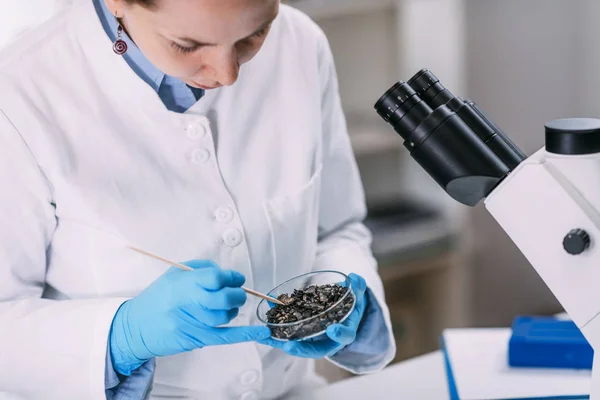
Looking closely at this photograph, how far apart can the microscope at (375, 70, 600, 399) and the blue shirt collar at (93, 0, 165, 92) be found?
1.46ft

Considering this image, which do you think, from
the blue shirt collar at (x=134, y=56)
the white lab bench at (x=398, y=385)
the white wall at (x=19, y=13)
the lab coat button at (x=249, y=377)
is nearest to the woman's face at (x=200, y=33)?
the blue shirt collar at (x=134, y=56)

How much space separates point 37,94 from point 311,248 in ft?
1.93

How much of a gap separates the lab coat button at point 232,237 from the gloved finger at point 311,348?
243 millimetres

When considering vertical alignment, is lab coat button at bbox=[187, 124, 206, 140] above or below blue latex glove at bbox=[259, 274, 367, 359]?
above

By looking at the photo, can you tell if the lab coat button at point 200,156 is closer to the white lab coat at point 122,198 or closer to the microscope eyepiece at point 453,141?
the white lab coat at point 122,198

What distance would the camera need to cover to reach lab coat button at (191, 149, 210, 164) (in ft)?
4.43

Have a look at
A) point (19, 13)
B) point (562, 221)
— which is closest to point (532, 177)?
point (562, 221)

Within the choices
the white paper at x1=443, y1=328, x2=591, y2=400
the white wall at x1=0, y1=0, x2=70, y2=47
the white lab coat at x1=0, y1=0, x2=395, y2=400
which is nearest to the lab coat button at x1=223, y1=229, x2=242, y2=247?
the white lab coat at x1=0, y1=0, x2=395, y2=400

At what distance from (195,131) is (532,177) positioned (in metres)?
0.62

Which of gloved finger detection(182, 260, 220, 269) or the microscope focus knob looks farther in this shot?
gloved finger detection(182, 260, 220, 269)

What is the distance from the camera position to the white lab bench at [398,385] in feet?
4.83

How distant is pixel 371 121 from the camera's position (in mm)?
3035

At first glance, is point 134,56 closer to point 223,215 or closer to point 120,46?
point 120,46

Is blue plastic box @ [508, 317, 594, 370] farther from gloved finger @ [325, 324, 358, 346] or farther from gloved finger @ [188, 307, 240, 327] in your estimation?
gloved finger @ [188, 307, 240, 327]
